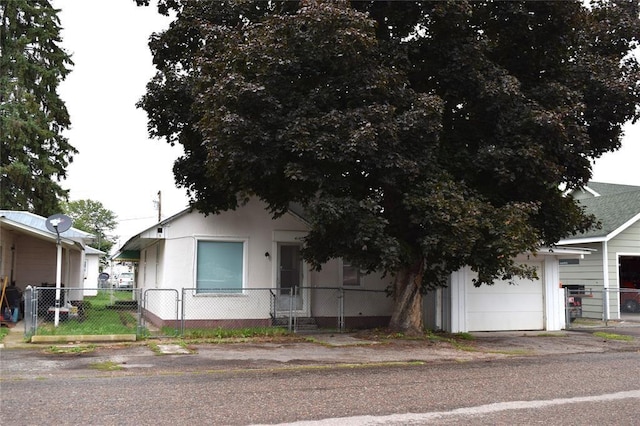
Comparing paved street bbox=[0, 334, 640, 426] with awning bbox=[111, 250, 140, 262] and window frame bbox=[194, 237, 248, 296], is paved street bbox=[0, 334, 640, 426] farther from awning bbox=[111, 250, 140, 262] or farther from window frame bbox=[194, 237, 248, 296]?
awning bbox=[111, 250, 140, 262]

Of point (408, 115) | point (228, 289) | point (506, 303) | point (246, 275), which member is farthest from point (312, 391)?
point (506, 303)

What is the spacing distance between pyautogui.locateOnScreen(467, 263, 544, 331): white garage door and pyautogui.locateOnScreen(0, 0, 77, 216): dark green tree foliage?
22.6 metres

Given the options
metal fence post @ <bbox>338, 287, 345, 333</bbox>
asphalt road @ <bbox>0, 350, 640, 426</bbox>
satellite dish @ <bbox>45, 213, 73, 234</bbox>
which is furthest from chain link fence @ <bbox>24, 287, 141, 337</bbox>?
metal fence post @ <bbox>338, 287, 345, 333</bbox>

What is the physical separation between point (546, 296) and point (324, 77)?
1019cm

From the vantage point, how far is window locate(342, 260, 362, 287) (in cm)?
1702

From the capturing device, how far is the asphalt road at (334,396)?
6.43 metres

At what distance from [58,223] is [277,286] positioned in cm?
597

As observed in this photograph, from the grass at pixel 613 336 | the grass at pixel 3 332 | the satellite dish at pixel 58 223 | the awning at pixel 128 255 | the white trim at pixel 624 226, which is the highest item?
the white trim at pixel 624 226

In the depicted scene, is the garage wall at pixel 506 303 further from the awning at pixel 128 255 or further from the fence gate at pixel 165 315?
the awning at pixel 128 255

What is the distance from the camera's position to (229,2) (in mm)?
13477

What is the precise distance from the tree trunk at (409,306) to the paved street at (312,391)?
3.22 meters

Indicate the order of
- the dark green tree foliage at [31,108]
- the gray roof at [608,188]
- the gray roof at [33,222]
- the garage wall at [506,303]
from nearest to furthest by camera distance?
1. the garage wall at [506,303]
2. the gray roof at [33,222]
3. the dark green tree foliage at [31,108]
4. the gray roof at [608,188]

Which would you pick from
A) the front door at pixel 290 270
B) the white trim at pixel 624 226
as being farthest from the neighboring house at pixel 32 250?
the white trim at pixel 624 226

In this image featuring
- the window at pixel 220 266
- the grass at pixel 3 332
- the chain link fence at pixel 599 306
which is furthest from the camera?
the chain link fence at pixel 599 306
